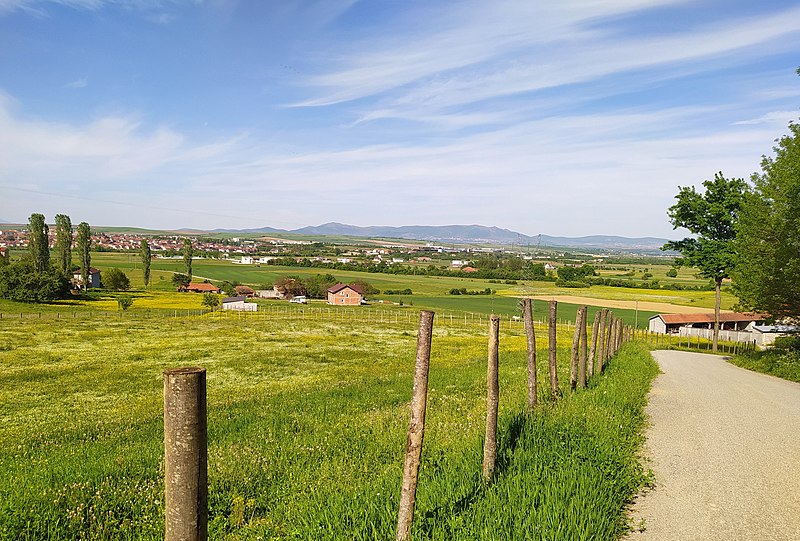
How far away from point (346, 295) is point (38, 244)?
174ft

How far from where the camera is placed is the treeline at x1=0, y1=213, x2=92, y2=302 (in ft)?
243

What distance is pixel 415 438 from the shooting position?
548 centimetres

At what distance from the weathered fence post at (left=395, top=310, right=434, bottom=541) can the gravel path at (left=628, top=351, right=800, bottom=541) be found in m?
2.57

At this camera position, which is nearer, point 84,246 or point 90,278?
point 84,246

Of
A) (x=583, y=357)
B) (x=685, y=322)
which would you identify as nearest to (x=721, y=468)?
(x=583, y=357)

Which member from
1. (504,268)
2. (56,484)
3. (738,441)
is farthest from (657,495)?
(504,268)

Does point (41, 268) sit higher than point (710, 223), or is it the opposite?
point (710, 223)

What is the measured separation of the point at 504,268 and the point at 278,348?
13479 centimetres

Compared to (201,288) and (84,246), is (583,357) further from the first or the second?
(84,246)

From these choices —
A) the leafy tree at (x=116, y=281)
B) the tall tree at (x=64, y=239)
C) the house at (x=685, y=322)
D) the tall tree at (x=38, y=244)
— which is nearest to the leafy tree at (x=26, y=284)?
the tall tree at (x=38, y=244)

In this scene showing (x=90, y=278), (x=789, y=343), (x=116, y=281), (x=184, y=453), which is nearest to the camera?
(x=184, y=453)

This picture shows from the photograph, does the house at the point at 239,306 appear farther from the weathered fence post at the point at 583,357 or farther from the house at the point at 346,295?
the weathered fence post at the point at 583,357

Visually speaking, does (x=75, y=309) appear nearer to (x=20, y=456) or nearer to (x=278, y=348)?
(x=278, y=348)

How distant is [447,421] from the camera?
10.3 m
